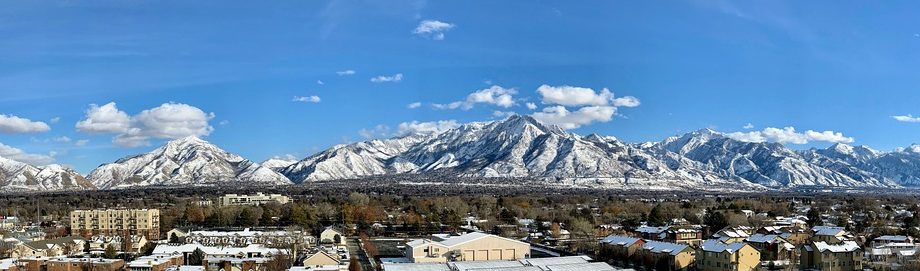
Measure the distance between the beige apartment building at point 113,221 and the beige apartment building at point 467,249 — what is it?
24.0 m

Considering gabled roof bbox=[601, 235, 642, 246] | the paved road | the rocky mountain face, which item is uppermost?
the rocky mountain face

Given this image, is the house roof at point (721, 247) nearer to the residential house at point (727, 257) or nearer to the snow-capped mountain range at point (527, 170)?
the residential house at point (727, 257)

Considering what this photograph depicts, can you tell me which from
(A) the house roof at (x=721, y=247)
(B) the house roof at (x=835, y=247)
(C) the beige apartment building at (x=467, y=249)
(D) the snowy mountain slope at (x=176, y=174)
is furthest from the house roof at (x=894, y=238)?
(D) the snowy mountain slope at (x=176, y=174)

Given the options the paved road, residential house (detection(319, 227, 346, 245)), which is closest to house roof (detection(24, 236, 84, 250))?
residential house (detection(319, 227, 346, 245))

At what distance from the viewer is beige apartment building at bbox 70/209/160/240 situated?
4906 centimetres

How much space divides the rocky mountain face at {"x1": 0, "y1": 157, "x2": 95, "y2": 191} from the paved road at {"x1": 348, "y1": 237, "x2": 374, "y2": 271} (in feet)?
410

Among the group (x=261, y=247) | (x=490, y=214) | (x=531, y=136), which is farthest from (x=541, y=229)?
(x=531, y=136)

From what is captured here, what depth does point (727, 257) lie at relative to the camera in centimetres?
2877

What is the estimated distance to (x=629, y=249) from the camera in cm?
3338

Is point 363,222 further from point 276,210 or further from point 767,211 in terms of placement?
point 767,211

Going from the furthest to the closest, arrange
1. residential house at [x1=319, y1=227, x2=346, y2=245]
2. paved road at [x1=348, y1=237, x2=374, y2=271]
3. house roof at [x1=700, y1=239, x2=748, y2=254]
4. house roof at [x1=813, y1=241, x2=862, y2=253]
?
residential house at [x1=319, y1=227, x2=346, y2=245], paved road at [x1=348, y1=237, x2=374, y2=271], house roof at [x1=813, y1=241, x2=862, y2=253], house roof at [x1=700, y1=239, x2=748, y2=254]

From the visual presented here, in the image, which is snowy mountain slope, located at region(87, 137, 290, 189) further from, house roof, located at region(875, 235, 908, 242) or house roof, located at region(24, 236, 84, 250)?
house roof, located at region(875, 235, 908, 242)

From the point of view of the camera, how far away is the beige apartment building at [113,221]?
4906 cm

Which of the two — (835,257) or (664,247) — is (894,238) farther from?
(664,247)
